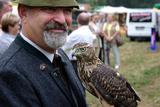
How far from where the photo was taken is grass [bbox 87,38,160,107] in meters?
9.84

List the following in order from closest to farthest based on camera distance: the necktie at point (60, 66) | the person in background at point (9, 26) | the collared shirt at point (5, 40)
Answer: the necktie at point (60, 66) < the collared shirt at point (5, 40) < the person in background at point (9, 26)

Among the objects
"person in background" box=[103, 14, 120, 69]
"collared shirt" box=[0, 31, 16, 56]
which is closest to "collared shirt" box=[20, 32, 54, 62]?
"collared shirt" box=[0, 31, 16, 56]

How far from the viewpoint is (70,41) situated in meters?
8.47

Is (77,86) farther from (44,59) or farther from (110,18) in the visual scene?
(110,18)

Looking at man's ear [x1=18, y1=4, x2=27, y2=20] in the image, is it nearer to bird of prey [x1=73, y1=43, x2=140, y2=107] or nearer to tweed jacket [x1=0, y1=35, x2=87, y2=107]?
tweed jacket [x1=0, y1=35, x2=87, y2=107]

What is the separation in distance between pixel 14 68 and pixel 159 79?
10.4 m

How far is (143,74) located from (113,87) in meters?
10.2

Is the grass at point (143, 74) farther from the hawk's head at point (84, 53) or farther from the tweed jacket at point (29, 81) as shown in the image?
the tweed jacket at point (29, 81)

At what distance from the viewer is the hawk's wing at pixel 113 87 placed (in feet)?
11.5

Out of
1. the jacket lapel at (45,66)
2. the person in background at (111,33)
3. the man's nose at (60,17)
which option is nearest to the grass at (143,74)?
the person in background at (111,33)

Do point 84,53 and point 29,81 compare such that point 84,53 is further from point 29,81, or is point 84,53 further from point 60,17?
point 29,81

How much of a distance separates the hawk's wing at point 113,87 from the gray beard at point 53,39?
913mm

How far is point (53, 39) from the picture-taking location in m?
2.60

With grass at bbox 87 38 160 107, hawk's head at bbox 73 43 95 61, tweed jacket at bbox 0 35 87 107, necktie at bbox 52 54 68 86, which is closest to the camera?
tweed jacket at bbox 0 35 87 107
